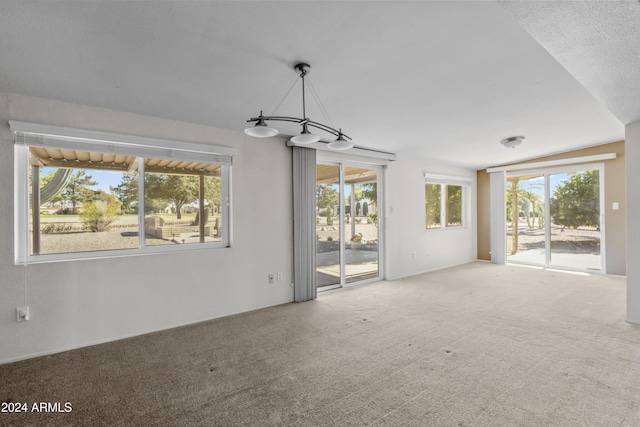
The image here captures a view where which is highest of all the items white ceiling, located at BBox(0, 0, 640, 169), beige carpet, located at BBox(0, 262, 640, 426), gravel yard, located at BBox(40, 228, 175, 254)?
white ceiling, located at BBox(0, 0, 640, 169)

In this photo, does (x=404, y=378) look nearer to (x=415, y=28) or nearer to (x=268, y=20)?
(x=415, y=28)

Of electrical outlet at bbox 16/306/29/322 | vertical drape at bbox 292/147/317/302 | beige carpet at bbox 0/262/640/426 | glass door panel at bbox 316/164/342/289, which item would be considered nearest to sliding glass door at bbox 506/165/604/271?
beige carpet at bbox 0/262/640/426

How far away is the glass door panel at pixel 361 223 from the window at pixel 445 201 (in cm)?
161

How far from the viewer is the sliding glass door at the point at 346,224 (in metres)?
5.00

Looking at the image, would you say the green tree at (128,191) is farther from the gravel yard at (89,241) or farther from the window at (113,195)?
the gravel yard at (89,241)

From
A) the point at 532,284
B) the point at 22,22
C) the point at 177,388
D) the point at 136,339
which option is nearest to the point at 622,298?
the point at 532,284

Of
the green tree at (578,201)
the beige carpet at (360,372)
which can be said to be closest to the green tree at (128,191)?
the beige carpet at (360,372)

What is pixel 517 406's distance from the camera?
6.62 ft

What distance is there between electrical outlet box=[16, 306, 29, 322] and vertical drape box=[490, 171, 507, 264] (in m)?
8.07

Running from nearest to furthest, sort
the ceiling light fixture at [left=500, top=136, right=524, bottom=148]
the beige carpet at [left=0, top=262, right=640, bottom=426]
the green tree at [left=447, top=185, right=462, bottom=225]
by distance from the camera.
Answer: the beige carpet at [left=0, top=262, right=640, bottom=426], the ceiling light fixture at [left=500, top=136, right=524, bottom=148], the green tree at [left=447, top=185, right=462, bottom=225]

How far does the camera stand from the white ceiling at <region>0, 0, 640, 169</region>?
1804 mm

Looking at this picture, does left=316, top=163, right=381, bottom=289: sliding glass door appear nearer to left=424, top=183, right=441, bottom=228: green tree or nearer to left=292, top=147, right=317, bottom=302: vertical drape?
left=292, top=147, right=317, bottom=302: vertical drape

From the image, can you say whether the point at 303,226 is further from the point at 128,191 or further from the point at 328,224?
the point at 128,191

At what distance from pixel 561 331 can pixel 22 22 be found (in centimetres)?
513
